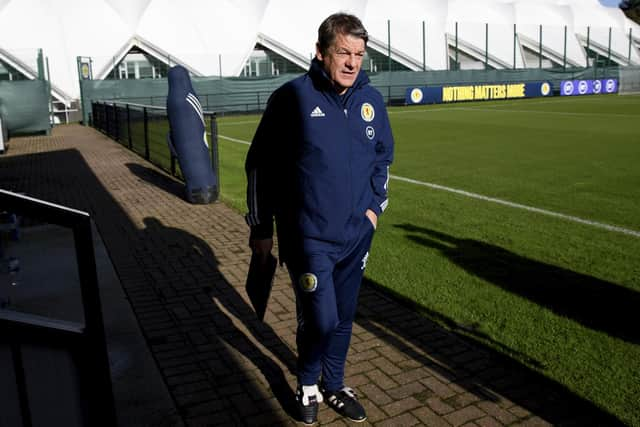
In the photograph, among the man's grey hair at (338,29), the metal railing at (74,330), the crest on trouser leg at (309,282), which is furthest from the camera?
A: the crest on trouser leg at (309,282)

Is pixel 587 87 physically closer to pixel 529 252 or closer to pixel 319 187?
pixel 529 252

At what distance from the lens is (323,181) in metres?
2.84

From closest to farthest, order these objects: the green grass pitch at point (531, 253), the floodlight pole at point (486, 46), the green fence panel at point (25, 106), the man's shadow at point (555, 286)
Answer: the green grass pitch at point (531, 253)
the man's shadow at point (555, 286)
the green fence panel at point (25, 106)
the floodlight pole at point (486, 46)

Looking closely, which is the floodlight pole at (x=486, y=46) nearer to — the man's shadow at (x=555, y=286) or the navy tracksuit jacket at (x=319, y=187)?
the man's shadow at (x=555, y=286)

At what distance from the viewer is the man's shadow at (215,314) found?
12.8ft

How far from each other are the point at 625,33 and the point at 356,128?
75622 mm

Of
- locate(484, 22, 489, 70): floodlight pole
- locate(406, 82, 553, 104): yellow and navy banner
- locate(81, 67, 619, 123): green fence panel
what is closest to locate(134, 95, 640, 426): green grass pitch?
locate(81, 67, 619, 123): green fence panel

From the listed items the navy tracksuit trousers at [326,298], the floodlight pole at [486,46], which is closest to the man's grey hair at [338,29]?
the navy tracksuit trousers at [326,298]

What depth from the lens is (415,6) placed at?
168 feet

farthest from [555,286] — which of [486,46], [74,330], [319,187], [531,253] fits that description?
[486,46]

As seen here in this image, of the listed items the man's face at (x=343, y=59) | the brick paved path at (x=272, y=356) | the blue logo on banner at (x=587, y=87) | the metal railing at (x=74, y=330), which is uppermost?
the blue logo on banner at (x=587, y=87)

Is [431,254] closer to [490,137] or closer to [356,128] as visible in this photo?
[356,128]

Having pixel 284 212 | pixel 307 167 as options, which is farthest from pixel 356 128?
pixel 284 212

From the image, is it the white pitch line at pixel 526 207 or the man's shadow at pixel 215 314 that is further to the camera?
the white pitch line at pixel 526 207
